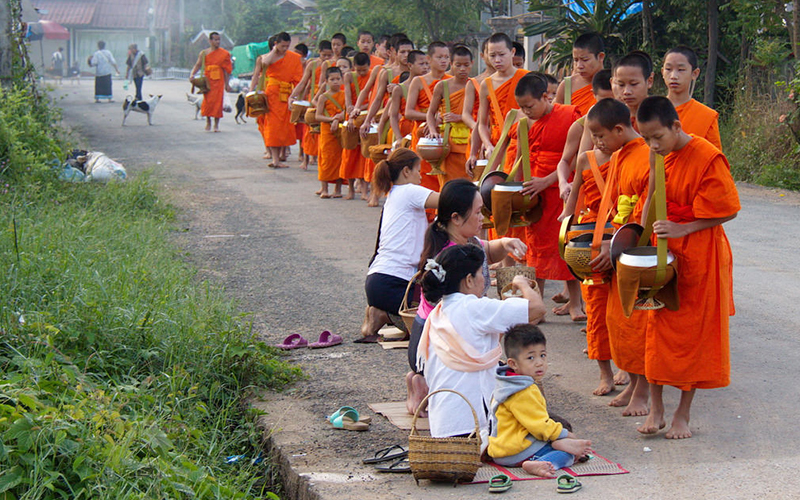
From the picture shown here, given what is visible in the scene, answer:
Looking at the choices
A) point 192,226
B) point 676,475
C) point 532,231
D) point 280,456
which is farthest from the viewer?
point 192,226

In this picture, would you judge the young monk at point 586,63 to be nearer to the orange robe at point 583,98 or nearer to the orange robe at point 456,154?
the orange robe at point 583,98

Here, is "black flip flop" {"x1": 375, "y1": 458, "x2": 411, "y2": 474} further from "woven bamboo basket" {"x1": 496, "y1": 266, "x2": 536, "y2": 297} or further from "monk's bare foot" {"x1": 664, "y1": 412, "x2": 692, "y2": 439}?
"monk's bare foot" {"x1": 664, "y1": 412, "x2": 692, "y2": 439}

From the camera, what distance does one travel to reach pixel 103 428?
3.95m

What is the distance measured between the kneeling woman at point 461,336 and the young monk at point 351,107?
295 inches

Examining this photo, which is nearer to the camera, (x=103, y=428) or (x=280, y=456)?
(x=103, y=428)

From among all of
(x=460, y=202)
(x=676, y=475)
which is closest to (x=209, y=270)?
(x=460, y=202)

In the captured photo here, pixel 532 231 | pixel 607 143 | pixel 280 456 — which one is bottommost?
pixel 280 456

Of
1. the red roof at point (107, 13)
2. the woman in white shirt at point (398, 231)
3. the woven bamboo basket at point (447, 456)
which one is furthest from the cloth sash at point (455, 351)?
the red roof at point (107, 13)

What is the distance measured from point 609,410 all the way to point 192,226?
5.88 metres

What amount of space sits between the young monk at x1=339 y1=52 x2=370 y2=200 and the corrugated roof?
143 ft

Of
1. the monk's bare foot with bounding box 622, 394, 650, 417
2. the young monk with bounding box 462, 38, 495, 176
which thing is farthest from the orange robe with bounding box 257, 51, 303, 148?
the monk's bare foot with bounding box 622, 394, 650, 417

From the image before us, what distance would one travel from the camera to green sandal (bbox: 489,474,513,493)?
3748mm

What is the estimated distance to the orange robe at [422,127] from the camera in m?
8.57

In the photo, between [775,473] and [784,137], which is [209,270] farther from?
[784,137]
